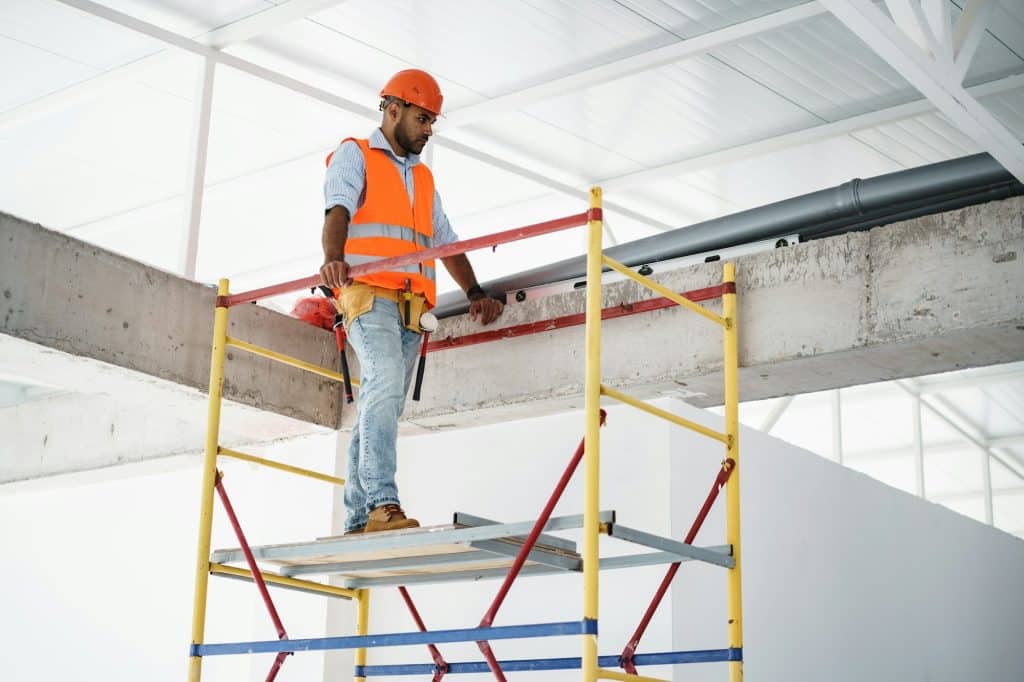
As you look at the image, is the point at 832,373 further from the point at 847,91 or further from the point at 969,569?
the point at 969,569

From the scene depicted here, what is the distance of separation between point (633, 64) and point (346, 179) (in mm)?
3712

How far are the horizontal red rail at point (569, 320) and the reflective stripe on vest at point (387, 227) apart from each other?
1.21 meters

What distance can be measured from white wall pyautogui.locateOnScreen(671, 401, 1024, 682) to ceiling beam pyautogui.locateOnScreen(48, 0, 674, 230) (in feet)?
10.1

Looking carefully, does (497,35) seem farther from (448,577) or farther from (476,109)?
(448,577)

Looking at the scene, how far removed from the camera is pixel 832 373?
7371 millimetres

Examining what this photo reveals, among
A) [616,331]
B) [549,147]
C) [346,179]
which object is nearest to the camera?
[346,179]

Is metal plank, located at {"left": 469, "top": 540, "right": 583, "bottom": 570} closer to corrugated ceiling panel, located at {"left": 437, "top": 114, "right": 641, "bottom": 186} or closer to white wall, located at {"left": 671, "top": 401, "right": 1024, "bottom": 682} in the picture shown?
white wall, located at {"left": 671, "top": 401, "right": 1024, "bottom": 682}

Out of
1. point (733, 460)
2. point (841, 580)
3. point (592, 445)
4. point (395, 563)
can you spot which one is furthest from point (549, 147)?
point (592, 445)

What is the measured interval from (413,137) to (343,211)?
26.3 inches

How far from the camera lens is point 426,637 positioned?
570cm

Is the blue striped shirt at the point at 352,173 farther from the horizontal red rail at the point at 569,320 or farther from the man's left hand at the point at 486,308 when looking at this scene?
the horizontal red rail at the point at 569,320

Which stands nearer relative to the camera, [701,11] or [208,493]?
[208,493]

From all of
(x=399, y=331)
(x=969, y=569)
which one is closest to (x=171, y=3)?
(x=399, y=331)

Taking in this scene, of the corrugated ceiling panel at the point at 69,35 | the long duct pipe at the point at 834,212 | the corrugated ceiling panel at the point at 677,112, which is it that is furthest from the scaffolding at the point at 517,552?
the corrugated ceiling panel at the point at 69,35
